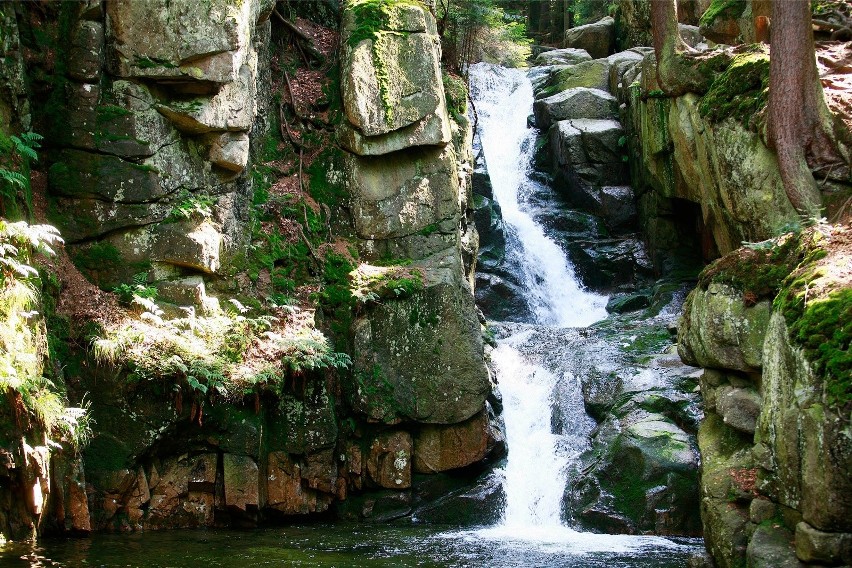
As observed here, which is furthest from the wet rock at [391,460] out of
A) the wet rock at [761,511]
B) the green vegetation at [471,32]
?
the green vegetation at [471,32]

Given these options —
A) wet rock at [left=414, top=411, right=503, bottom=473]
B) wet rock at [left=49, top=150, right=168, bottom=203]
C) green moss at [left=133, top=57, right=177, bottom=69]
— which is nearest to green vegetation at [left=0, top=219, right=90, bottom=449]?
wet rock at [left=49, top=150, right=168, bottom=203]

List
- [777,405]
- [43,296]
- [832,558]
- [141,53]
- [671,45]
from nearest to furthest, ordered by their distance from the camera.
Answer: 1. [832,558]
2. [777,405]
3. [43,296]
4. [141,53]
5. [671,45]

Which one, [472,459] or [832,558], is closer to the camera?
[832,558]

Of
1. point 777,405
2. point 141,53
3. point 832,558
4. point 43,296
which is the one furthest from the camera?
point 141,53

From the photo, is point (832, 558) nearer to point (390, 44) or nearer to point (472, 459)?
A: point (472, 459)

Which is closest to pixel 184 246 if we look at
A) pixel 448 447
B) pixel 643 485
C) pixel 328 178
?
pixel 328 178

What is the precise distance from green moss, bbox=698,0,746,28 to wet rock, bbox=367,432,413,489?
11.5 metres

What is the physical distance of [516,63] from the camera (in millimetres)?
25984

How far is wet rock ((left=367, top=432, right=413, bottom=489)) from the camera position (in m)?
13.1

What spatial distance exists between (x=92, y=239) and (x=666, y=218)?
13984 millimetres

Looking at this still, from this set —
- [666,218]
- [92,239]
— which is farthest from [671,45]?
[92,239]

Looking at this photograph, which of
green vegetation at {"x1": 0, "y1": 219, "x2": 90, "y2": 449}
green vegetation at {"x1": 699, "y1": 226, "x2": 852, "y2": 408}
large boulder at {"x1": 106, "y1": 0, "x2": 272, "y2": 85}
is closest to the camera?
green vegetation at {"x1": 699, "y1": 226, "x2": 852, "y2": 408}

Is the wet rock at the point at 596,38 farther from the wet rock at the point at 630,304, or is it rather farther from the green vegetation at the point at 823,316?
the green vegetation at the point at 823,316

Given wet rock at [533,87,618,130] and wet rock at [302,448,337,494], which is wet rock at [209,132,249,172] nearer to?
wet rock at [302,448,337,494]
